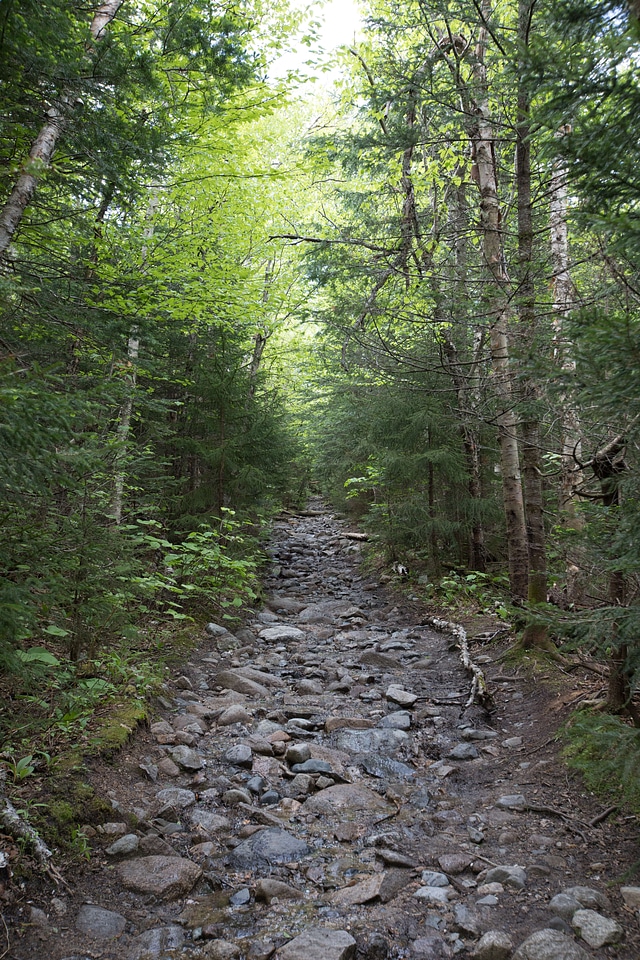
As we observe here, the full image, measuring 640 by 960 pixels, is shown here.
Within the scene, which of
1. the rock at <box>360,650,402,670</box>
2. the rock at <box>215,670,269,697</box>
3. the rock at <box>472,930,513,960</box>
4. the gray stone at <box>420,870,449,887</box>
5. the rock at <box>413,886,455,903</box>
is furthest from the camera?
the rock at <box>360,650,402,670</box>

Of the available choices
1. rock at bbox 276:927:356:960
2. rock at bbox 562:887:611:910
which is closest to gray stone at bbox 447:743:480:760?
rock at bbox 562:887:611:910

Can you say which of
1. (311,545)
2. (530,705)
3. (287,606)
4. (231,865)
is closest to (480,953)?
(231,865)

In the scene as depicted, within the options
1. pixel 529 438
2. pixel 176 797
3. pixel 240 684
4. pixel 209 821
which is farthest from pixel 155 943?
pixel 529 438

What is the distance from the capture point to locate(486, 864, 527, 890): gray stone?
124 inches

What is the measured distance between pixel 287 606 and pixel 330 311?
21.4ft

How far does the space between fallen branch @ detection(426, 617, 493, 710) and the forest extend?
701mm

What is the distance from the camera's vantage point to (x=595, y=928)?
2.64 metres

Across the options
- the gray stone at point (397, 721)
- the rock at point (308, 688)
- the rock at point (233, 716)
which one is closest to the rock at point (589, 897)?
the gray stone at point (397, 721)

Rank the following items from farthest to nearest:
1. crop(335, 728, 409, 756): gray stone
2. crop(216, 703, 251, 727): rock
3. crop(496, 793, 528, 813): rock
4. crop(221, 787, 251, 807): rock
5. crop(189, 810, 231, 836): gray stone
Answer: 1. crop(216, 703, 251, 727): rock
2. crop(335, 728, 409, 756): gray stone
3. crop(221, 787, 251, 807): rock
4. crop(496, 793, 528, 813): rock
5. crop(189, 810, 231, 836): gray stone

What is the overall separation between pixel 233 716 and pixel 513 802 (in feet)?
9.78

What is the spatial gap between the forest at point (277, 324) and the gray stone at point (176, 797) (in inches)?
30.2

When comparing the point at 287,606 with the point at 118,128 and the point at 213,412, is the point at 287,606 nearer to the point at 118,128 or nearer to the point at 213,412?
the point at 213,412

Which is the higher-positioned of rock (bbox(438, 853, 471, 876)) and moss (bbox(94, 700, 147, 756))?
moss (bbox(94, 700, 147, 756))

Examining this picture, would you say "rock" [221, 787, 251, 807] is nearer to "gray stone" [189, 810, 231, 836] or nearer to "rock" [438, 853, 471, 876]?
"gray stone" [189, 810, 231, 836]
